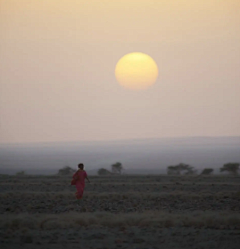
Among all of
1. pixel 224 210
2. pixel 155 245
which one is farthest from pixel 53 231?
pixel 224 210

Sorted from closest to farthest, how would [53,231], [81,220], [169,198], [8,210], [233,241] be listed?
1. [233,241]
2. [53,231]
3. [81,220]
4. [8,210]
5. [169,198]

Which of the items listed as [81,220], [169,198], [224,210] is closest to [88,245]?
[81,220]

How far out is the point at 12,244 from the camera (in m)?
12.1

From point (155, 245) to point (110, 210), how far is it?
6.99 m

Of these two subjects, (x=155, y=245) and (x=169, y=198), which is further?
(x=169, y=198)

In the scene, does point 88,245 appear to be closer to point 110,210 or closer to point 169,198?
point 110,210

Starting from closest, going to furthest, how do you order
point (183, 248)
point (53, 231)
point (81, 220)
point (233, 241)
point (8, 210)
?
point (183, 248), point (233, 241), point (53, 231), point (81, 220), point (8, 210)

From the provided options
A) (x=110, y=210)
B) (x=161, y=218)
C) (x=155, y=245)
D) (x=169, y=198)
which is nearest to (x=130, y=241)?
(x=155, y=245)

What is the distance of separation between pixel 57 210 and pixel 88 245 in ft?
22.9

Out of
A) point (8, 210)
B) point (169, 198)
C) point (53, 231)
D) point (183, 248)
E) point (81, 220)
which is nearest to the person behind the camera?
point (183, 248)

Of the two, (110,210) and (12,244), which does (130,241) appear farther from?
(110,210)

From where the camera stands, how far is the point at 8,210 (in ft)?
61.0

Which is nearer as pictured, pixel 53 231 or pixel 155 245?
pixel 155 245

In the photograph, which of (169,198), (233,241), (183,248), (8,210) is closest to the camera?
(183,248)
